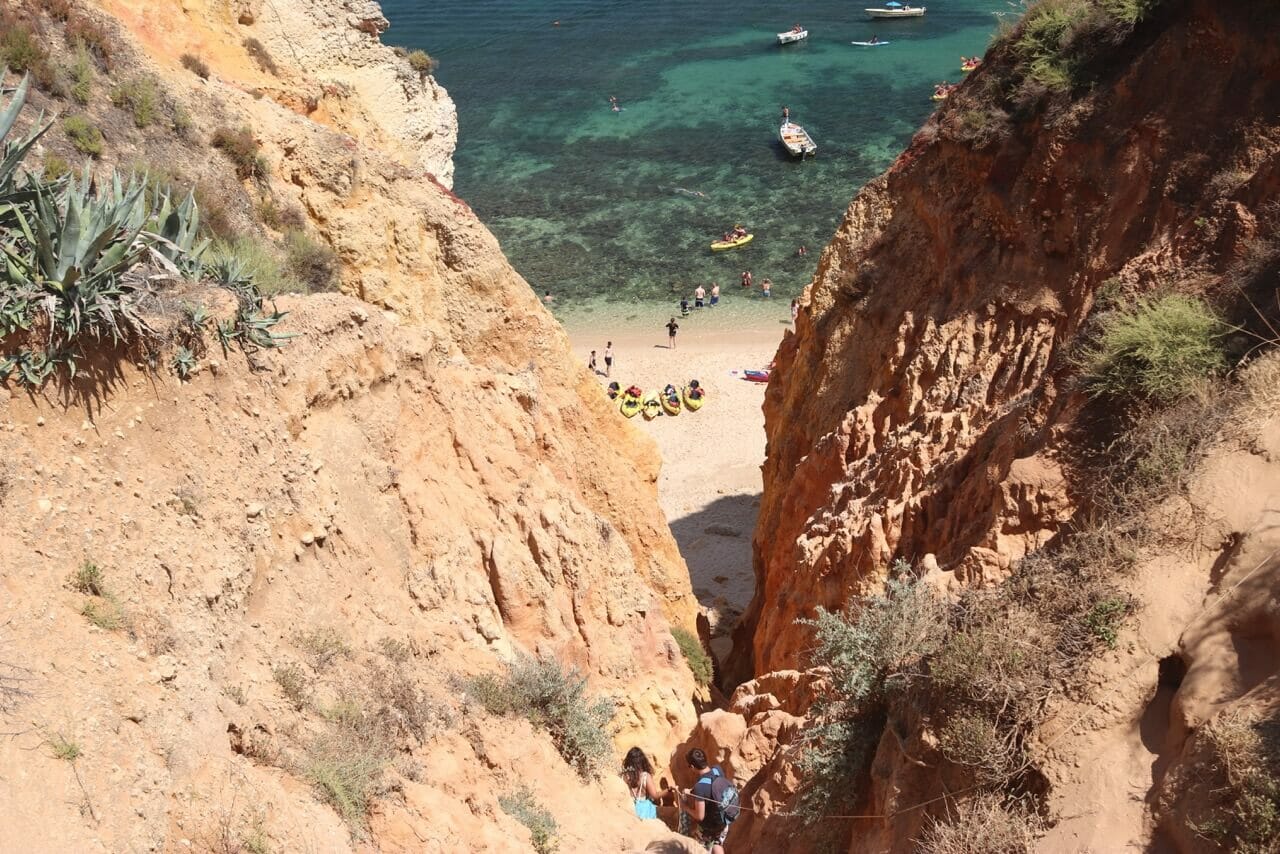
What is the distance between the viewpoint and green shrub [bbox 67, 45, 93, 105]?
11.8 m

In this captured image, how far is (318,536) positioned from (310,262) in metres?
4.69

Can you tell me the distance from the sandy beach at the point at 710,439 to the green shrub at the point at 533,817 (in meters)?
9.21

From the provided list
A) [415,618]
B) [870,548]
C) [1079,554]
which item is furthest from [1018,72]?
[415,618]

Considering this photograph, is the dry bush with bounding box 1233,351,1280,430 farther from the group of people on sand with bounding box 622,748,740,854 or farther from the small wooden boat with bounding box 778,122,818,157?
the small wooden boat with bounding box 778,122,818,157

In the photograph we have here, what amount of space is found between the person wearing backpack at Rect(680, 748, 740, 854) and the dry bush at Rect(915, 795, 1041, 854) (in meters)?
3.91

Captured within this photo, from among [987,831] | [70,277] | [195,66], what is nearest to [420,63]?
[195,66]

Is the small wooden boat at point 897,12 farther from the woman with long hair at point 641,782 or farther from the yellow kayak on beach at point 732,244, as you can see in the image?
the woman with long hair at point 641,782

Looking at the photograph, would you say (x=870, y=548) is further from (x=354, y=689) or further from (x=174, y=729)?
(x=174, y=729)

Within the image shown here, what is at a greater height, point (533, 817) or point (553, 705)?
point (553, 705)

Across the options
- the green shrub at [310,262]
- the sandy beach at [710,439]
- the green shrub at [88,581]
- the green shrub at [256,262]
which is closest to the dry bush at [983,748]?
the green shrub at [88,581]

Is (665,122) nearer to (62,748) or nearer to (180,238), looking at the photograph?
(180,238)

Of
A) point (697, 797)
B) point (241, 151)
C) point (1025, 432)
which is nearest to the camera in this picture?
point (1025, 432)

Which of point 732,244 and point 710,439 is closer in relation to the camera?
point 710,439

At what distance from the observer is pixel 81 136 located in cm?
1117
